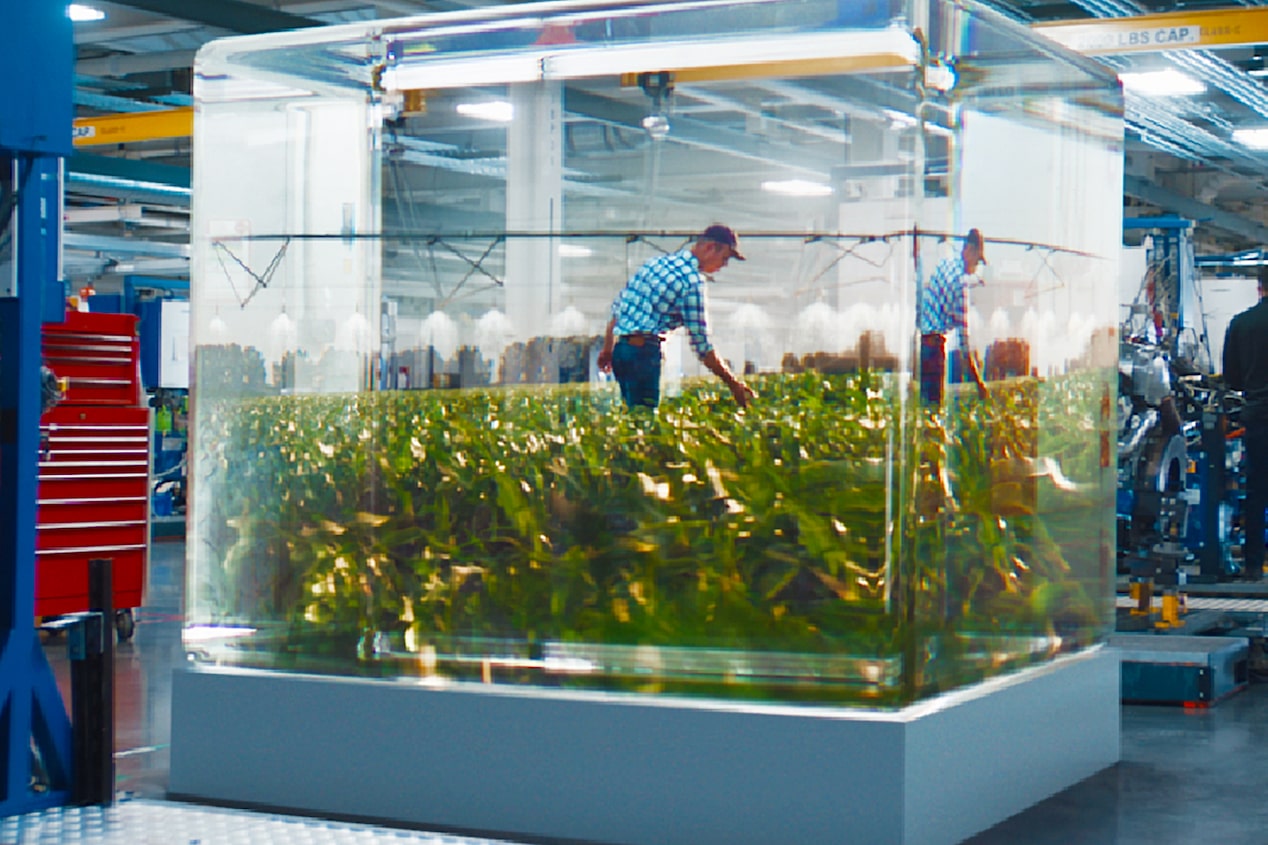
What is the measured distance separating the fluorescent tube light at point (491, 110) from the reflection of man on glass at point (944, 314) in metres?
1.10

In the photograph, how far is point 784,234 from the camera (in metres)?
3.54

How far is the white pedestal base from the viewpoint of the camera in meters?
3.51

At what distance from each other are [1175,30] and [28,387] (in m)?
7.30

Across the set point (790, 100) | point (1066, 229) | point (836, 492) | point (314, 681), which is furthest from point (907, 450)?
point (314, 681)

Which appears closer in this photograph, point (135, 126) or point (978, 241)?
point (978, 241)

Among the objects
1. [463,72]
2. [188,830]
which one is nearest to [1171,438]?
[463,72]

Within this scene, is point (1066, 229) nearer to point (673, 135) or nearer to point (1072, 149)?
point (1072, 149)

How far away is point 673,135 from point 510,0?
6.80m

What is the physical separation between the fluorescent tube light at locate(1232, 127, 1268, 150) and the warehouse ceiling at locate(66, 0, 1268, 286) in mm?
89

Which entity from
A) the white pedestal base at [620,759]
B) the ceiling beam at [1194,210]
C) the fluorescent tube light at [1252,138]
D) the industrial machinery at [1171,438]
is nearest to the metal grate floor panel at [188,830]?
the white pedestal base at [620,759]

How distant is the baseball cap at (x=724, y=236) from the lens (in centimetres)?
358

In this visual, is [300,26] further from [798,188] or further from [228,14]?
[798,188]

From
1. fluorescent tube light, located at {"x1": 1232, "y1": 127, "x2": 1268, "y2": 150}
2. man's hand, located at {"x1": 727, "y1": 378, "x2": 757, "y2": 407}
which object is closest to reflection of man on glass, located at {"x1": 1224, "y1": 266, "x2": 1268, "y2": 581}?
fluorescent tube light, located at {"x1": 1232, "y1": 127, "x2": 1268, "y2": 150}

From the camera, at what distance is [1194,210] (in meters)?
18.2
